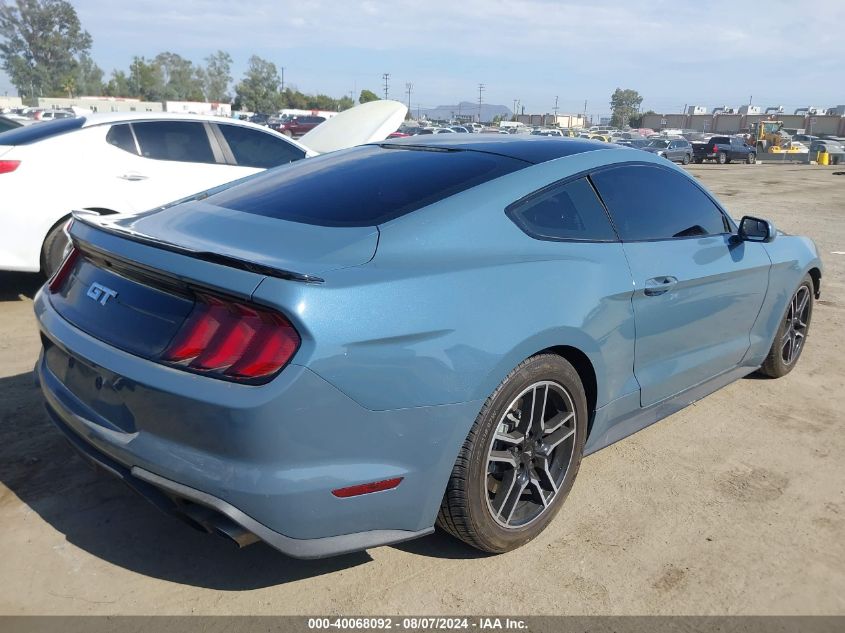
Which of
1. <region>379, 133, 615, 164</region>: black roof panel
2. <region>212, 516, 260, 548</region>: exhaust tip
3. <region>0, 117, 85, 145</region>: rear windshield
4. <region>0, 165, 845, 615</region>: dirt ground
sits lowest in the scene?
<region>0, 165, 845, 615</region>: dirt ground

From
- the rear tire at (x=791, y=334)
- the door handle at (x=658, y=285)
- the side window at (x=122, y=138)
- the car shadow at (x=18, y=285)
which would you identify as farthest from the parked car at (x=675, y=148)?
the door handle at (x=658, y=285)

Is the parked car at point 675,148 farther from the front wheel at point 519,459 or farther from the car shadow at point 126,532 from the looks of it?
the car shadow at point 126,532

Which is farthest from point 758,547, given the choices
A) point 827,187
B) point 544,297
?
point 827,187

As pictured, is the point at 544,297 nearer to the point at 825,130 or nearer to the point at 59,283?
the point at 59,283

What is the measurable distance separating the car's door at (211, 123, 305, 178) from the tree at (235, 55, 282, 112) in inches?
4763

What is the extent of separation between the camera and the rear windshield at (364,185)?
107 inches

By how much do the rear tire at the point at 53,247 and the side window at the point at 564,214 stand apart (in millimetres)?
4202

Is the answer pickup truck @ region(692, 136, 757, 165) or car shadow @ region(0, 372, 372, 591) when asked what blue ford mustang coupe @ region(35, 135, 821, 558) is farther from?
pickup truck @ region(692, 136, 757, 165)

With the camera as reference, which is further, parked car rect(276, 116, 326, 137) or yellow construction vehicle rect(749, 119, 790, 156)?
yellow construction vehicle rect(749, 119, 790, 156)

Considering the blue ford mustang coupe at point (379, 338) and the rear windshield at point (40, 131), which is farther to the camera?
the rear windshield at point (40, 131)

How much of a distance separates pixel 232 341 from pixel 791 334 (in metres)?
3.98

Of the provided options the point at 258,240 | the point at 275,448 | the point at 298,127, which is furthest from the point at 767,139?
the point at 275,448

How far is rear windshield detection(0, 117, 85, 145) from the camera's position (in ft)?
18.7

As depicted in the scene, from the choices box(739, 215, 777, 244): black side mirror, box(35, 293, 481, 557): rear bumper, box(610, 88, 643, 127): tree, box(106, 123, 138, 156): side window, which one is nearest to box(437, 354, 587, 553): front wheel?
box(35, 293, 481, 557): rear bumper
